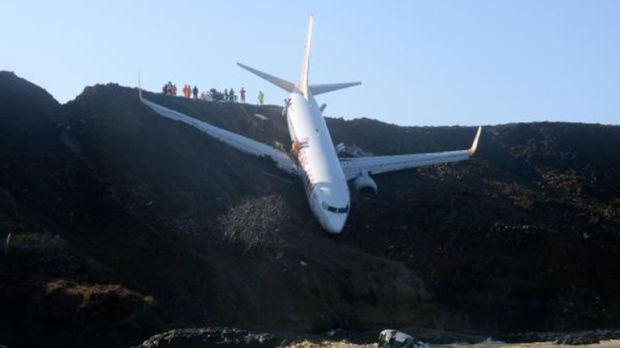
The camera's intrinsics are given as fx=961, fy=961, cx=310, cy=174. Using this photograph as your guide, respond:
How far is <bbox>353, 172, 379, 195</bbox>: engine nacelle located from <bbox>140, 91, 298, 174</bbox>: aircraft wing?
3644mm

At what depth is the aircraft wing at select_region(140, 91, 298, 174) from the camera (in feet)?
175

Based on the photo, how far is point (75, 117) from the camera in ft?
171

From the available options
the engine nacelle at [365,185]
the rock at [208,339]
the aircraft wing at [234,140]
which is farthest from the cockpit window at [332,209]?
the rock at [208,339]

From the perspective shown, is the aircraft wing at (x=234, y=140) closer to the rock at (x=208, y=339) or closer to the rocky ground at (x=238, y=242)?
the rocky ground at (x=238, y=242)

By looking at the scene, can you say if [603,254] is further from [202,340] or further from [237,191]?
[202,340]

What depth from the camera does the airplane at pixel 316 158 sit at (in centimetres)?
4681

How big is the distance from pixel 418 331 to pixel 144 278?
36.8ft

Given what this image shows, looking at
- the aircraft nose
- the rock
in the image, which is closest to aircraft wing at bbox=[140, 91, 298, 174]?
the aircraft nose

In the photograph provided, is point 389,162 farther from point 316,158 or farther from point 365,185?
point 316,158

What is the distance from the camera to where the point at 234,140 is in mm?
53656

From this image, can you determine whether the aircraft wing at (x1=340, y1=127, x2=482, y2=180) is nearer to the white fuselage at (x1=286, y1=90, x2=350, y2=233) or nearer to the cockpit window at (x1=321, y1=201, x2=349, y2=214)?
the white fuselage at (x1=286, y1=90, x2=350, y2=233)

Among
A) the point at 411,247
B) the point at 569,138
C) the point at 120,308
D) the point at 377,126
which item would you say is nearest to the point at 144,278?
the point at 120,308

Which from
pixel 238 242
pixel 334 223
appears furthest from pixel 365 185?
pixel 238 242

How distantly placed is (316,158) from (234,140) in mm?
5659
